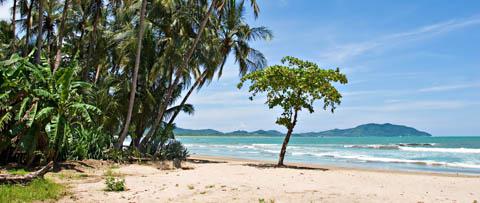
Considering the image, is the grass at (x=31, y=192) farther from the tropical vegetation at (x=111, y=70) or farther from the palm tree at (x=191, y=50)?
the palm tree at (x=191, y=50)

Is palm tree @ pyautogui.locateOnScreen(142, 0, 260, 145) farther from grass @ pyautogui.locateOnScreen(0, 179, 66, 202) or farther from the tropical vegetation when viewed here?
grass @ pyautogui.locateOnScreen(0, 179, 66, 202)

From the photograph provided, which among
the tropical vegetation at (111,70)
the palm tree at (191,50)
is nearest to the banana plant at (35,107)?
the tropical vegetation at (111,70)

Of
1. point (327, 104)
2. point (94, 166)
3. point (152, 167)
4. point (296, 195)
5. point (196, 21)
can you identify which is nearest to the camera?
point (296, 195)

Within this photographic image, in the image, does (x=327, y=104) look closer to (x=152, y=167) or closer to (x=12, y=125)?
(x=152, y=167)

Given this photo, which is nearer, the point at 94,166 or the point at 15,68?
the point at 15,68

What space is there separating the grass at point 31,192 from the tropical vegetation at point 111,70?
9.31 feet

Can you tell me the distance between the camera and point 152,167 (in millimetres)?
15195

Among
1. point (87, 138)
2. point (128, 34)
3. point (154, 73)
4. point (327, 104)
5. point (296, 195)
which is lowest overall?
point (296, 195)

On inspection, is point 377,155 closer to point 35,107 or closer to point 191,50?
point 191,50

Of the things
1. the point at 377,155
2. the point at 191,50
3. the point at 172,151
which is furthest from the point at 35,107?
the point at 377,155

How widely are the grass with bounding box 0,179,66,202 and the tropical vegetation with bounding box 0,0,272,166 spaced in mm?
2838

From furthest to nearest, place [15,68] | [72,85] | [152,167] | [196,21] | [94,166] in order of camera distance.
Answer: [196,21] < [152,167] < [94,166] < [72,85] < [15,68]

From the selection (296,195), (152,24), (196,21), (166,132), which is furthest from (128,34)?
(296,195)

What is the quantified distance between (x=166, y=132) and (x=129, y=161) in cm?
325
